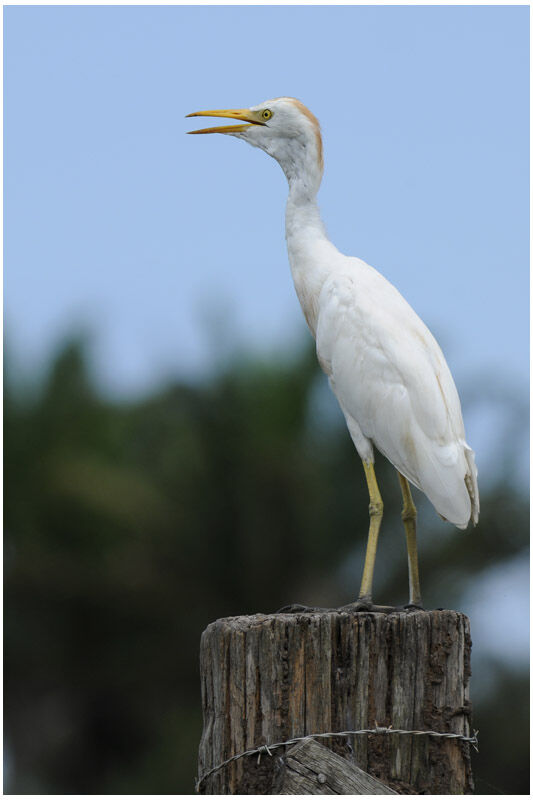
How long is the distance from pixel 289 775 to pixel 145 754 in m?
8.44

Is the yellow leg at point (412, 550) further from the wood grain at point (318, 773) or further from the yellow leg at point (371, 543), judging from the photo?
the wood grain at point (318, 773)

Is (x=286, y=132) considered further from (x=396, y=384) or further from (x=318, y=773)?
(x=318, y=773)

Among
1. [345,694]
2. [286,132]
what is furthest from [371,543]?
[286,132]

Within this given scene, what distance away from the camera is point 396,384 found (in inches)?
205

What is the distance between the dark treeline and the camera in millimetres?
11227

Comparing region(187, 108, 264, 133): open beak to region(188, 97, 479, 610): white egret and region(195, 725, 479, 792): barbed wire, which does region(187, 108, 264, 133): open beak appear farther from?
region(195, 725, 479, 792): barbed wire

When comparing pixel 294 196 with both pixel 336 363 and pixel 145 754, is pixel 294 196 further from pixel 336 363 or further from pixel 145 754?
pixel 145 754

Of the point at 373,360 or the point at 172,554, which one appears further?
the point at 172,554

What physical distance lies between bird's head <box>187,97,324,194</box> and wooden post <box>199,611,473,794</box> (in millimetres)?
2730

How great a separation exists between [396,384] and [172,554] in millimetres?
7030

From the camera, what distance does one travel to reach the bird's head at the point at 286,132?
5.68 metres

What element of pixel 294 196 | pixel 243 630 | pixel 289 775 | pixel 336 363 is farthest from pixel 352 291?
pixel 289 775

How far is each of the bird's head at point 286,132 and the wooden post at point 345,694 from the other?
2.73 m

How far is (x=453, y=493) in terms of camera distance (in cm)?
497
